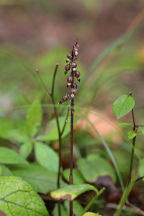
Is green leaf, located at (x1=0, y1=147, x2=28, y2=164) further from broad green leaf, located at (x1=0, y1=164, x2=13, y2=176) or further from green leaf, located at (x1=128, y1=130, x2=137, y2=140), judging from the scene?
green leaf, located at (x1=128, y1=130, x2=137, y2=140)

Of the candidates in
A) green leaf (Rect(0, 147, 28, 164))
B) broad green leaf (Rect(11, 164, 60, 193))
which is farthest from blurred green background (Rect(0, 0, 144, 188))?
green leaf (Rect(0, 147, 28, 164))

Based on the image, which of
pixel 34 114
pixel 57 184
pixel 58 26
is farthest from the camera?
pixel 58 26

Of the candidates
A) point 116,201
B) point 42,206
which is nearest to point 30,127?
point 42,206

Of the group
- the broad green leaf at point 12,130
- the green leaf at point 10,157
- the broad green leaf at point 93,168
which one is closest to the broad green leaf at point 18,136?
the broad green leaf at point 12,130

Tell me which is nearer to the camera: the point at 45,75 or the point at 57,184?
the point at 57,184

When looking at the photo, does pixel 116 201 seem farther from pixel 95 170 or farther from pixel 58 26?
pixel 58 26

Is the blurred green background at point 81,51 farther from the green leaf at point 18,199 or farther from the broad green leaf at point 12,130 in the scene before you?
the green leaf at point 18,199

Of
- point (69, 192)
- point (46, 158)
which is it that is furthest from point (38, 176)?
point (69, 192)
